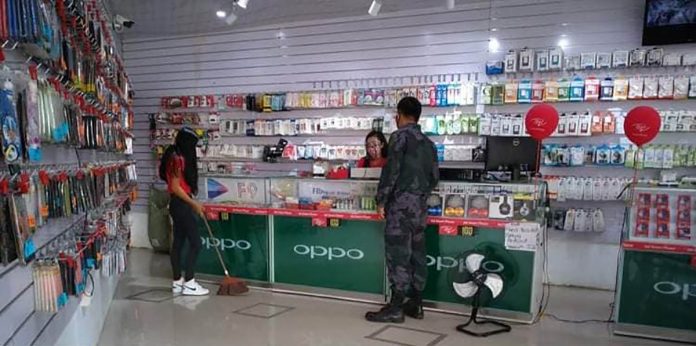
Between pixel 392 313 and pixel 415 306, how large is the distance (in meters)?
0.24

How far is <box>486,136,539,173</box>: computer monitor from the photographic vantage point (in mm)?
4492

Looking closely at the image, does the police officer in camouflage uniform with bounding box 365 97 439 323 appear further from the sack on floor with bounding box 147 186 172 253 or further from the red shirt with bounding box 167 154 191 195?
the sack on floor with bounding box 147 186 172 253

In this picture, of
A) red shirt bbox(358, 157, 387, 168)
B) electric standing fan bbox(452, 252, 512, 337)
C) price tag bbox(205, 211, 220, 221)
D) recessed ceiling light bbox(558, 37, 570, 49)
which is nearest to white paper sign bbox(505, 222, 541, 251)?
electric standing fan bbox(452, 252, 512, 337)

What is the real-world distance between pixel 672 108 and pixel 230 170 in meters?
5.49

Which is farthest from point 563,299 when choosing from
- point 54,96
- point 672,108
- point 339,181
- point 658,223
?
point 54,96

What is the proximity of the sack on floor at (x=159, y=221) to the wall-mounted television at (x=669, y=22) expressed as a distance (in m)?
6.44

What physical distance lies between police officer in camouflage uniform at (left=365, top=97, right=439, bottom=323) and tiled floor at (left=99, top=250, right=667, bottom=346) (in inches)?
11.6

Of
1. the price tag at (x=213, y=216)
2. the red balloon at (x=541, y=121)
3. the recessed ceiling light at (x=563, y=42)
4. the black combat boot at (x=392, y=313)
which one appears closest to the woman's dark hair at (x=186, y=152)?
the price tag at (x=213, y=216)

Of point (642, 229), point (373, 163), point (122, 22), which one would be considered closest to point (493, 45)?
point (373, 163)

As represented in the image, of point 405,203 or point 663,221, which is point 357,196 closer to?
point 405,203

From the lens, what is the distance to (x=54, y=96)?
2.12m

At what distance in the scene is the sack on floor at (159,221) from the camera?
7230mm

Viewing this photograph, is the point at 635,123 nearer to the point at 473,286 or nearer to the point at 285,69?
the point at 473,286

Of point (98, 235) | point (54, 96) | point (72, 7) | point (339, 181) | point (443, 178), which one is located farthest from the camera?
point (339, 181)
